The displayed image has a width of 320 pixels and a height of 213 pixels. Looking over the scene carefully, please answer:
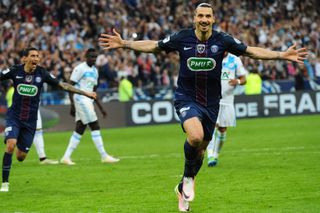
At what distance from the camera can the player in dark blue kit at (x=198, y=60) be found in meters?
10.6

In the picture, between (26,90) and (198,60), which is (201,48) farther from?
(26,90)

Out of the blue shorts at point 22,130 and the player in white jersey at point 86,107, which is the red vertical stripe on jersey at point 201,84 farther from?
the player in white jersey at point 86,107

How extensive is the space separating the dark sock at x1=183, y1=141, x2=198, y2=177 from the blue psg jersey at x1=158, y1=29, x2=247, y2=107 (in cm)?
62

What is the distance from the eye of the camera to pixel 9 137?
13453mm

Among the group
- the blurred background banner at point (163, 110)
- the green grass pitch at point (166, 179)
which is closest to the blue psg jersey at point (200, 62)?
the green grass pitch at point (166, 179)

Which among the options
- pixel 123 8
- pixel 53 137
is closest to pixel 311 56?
pixel 123 8

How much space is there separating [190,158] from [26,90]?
13.9 feet

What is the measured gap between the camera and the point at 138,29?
35969mm

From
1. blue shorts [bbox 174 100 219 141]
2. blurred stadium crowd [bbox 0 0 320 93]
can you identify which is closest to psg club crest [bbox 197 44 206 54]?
blue shorts [bbox 174 100 219 141]

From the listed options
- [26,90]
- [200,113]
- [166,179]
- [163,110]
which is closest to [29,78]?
[26,90]

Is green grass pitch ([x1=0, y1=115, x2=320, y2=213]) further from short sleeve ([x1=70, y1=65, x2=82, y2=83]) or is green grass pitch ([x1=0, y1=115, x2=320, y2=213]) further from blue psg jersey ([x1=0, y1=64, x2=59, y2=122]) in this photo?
short sleeve ([x1=70, y1=65, x2=82, y2=83])

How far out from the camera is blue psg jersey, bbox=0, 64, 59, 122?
45.0ft

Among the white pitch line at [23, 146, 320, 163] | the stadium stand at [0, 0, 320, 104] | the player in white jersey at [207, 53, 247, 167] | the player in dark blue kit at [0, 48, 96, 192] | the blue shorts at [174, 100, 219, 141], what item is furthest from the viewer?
the stadium stand at [0, 0, 320, 104]

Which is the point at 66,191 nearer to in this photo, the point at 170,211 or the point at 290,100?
the point at 170,211
